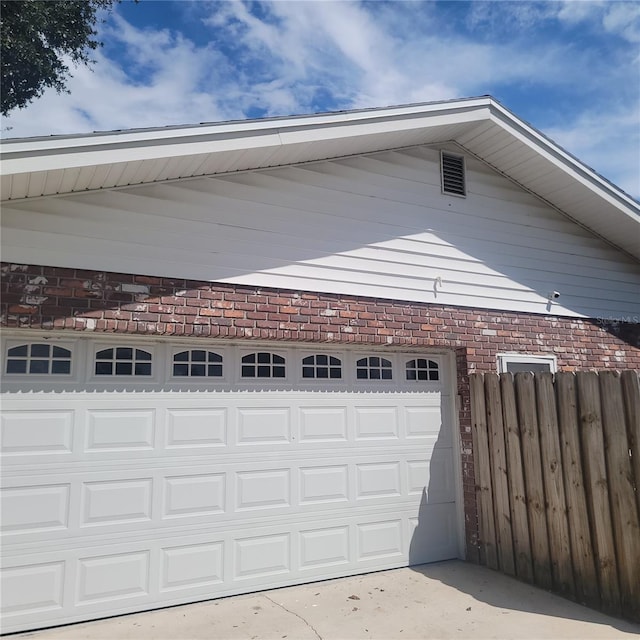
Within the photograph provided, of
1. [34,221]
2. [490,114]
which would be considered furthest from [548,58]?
[34,221]

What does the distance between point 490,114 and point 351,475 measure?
4.60 m

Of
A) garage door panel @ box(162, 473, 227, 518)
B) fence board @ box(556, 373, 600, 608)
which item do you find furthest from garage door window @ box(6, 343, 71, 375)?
fence board @ box(556, 373, 600, 608)

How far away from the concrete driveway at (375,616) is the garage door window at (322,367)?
215cm

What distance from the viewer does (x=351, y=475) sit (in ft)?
19.1

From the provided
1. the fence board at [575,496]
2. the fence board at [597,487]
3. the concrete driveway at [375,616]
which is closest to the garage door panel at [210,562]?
the concrete driveway at [375,616]

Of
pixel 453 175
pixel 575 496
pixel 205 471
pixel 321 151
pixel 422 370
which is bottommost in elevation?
pixel 575 496

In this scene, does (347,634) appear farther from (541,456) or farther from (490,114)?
(490,114)

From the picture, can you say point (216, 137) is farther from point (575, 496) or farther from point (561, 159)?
point (575, 496)

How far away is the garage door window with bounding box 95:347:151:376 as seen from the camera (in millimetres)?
4906

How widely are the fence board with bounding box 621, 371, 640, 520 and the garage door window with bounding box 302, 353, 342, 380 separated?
2.82 m

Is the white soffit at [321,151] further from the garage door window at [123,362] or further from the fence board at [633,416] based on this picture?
the fence board at [633,416]

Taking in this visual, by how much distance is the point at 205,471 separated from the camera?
5156 mm

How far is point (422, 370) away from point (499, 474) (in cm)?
146

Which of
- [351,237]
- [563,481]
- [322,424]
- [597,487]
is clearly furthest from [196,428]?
[597,487]
